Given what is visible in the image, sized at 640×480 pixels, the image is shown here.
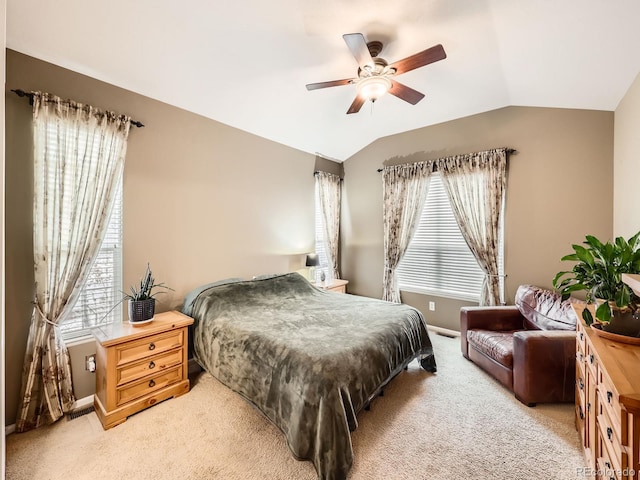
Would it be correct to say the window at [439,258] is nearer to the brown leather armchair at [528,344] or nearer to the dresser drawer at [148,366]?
the brown leather armchair at [528,344]

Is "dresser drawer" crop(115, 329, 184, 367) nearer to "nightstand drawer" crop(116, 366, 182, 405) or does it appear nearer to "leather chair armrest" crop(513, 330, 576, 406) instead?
"nightstand drawer" crop(116, 366, 182, 405)

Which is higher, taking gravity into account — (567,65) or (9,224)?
→ (567,65)

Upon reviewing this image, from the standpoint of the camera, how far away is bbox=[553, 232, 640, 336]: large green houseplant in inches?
52.9

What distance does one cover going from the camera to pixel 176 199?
2.90 meters

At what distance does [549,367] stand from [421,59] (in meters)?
2.67

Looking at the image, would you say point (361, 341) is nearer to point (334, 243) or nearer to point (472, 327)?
point (472, 327)

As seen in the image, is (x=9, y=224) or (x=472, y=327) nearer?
(x=9, y=224)

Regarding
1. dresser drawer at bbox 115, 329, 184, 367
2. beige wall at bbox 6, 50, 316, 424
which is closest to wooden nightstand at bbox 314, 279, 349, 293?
beige wall at bbox 6, 50, 316, 424

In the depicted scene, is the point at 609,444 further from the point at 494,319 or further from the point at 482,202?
the point at 482,202

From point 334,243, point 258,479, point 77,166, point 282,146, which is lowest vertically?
point 258,479

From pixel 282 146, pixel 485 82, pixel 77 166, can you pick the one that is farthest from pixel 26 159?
pixel 485 82

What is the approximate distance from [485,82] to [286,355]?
132 inches

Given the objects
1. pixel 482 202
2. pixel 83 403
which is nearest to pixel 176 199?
pixel 83 403

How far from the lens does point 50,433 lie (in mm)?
2023
